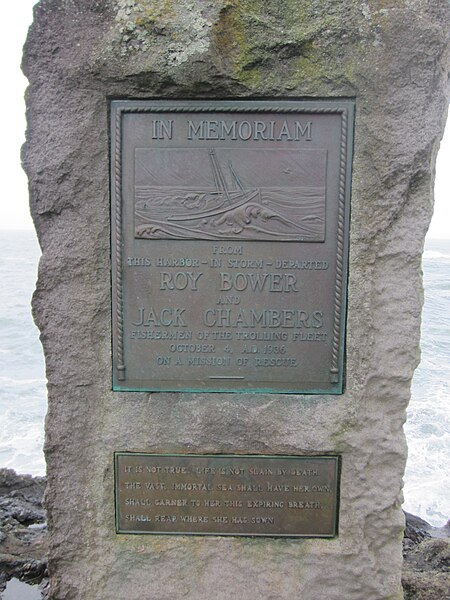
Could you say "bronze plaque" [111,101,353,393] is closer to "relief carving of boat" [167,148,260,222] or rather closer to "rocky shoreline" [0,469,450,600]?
"relief carving of boat" [167,148,260,222]

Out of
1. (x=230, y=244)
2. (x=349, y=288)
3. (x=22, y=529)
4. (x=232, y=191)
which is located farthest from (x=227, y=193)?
(x=22, y=529)

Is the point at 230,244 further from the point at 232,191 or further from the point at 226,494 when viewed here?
the point at 226,494

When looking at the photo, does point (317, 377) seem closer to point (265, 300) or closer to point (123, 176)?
point (265, 300)

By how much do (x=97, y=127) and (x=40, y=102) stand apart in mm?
262

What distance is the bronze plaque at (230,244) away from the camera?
2.64 m

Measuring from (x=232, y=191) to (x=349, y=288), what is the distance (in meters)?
0.68

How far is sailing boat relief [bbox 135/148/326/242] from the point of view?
265 centimetres

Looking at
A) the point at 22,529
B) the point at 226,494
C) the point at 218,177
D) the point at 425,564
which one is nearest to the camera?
the point at 218,177

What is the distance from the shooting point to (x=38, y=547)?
366 centimetres

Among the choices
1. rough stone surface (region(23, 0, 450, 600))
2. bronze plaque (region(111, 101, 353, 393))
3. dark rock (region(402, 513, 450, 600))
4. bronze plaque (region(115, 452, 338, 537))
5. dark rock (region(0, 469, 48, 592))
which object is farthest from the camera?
dark rock (region(0, 469, 48, 592))

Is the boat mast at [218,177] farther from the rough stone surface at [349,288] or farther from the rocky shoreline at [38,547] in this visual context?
the rocky shoreline at [38,547]

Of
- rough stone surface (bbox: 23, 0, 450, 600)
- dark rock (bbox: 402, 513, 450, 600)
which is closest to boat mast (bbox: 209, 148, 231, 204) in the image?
rough stone surface (bbox: 23, 0, 450, 600)

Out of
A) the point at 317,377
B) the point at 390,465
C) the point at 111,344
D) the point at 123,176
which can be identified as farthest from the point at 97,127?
the point at 390,465

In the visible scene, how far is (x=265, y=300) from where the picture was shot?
2.74 metres
